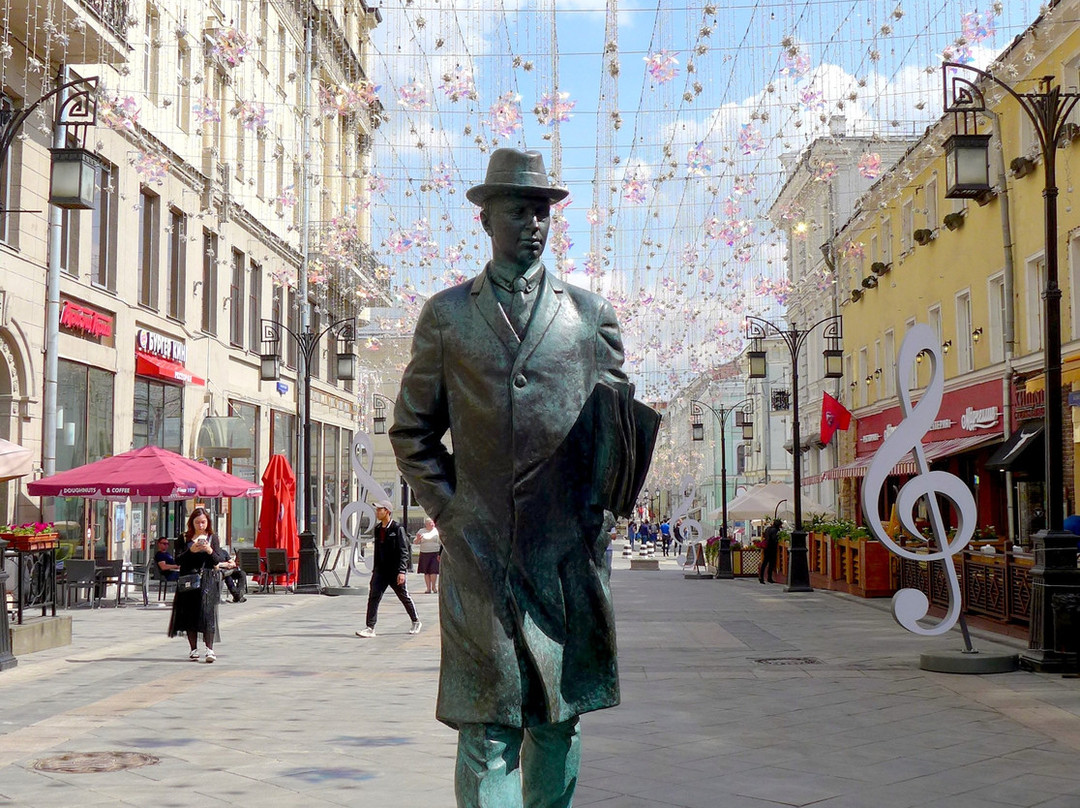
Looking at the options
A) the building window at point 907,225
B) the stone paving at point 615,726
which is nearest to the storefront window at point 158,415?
the stone paving at point 615,726

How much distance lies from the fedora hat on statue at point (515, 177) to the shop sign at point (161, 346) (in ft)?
74.1

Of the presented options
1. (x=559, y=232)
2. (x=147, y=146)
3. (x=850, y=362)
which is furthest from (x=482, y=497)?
(x=850, y=362)

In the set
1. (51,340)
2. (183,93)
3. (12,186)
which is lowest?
(51,340)

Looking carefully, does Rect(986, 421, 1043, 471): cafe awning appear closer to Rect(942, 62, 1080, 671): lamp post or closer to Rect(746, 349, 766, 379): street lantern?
Rect(746, 349, 766, 379): street lantern

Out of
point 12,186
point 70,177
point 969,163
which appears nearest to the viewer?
point 969,163

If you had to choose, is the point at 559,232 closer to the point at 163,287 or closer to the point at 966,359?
the point at 163,287

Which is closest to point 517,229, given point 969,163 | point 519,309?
point 519,309

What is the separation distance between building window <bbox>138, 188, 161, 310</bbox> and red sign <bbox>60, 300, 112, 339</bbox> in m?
2.56

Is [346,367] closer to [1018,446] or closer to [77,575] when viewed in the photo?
[77,575]

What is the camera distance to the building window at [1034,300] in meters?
23.9

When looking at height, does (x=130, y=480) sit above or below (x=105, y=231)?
below

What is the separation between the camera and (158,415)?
26938mm

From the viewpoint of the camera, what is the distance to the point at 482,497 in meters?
3.90

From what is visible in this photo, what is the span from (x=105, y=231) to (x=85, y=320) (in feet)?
8.22
